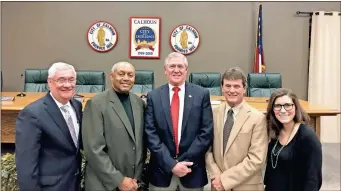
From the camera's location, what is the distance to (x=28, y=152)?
164 centimetres

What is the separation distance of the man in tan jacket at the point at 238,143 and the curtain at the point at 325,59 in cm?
417

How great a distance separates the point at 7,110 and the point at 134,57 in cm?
277

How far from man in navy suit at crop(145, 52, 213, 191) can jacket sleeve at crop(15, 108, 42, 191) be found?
0.60 m

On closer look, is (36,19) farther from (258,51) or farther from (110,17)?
(258,51)

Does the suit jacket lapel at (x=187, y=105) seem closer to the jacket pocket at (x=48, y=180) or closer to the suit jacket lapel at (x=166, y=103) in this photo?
the suit jacket lapel at (x=166, y=103)

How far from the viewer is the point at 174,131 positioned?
77.0 inches

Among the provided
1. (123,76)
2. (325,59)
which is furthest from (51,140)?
(325,59)

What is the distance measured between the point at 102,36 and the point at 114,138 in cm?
418

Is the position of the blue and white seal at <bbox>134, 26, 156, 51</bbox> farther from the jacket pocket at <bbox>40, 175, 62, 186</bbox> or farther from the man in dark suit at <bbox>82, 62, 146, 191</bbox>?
the jacket pocket at <bbox>40, 175, 62, 186</bbox>

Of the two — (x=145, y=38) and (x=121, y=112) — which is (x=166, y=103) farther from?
(x=145, y=38)

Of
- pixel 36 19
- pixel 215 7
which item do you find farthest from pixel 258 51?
pixel 36 19

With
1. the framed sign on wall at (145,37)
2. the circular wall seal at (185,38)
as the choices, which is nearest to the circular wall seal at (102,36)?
the framed sign on wall at (145,37)

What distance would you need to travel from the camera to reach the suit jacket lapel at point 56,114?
1716 millimetres

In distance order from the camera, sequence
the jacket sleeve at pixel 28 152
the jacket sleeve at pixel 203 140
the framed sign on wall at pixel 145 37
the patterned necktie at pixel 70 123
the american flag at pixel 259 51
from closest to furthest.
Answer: the jacket sleeve at pixel 28 152 < the patterned necktie at pixel 70 123 < the jacket sleeve at pixel 203 140 < the american flag at pixel 259 51 < the framed sign on wall at pixel 145 37
